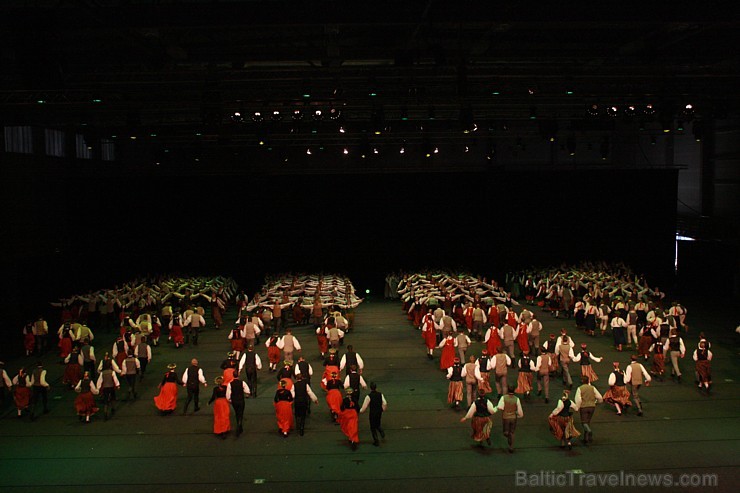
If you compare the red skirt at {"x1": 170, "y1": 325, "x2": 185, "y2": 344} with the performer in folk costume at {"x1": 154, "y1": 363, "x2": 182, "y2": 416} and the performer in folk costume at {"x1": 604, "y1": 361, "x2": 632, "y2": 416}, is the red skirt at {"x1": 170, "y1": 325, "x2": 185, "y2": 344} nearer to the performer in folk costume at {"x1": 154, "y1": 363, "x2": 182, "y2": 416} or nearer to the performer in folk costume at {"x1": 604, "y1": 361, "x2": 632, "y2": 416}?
the performer in folk costume at {"x1": 154, "y1": 363, "x2": 182, "y2": 416}

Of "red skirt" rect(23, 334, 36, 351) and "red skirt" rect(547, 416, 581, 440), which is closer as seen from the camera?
"red skirt" rect(547, 416, 581, 440)

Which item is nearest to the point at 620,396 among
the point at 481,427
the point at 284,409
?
the point at 481,427

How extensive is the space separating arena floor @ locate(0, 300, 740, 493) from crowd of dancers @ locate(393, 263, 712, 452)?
1.32 ft

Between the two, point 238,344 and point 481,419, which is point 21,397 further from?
point 481,419

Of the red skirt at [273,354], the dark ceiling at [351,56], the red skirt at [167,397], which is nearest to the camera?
the dark ceiling at [351,56]

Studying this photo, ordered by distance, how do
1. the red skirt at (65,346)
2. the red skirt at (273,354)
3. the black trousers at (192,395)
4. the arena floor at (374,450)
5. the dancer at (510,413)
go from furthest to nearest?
the red skirt at (65,346)
the red skirt at (273,354)
the black trousers at (192,395)
the dancer at (510,413)
the arena floor at (374,450)

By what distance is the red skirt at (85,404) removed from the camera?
12500mm

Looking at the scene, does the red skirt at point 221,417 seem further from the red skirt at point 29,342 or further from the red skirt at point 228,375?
the red skirt at point 29,342

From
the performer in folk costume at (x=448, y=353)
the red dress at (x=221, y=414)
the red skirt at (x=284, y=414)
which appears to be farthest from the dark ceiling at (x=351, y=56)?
the red skirt at (x=284, y=414)

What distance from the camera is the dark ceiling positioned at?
11.6 meters

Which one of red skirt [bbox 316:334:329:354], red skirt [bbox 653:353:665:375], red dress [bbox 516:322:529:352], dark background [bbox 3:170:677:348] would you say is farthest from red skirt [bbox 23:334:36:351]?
red skirt [bbox 653:353:665:375]

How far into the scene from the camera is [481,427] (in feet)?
35.7

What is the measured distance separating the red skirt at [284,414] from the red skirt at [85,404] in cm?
353

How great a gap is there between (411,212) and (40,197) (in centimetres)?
1554
